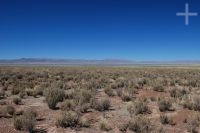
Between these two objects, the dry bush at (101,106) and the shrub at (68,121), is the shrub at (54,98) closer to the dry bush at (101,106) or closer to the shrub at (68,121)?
the dry bush at (101,106)

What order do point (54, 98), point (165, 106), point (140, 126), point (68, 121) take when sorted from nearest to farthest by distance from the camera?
1. point (140, 126)
2. point (68, 121)
3. point (165, 106)
4. point (54, 98)

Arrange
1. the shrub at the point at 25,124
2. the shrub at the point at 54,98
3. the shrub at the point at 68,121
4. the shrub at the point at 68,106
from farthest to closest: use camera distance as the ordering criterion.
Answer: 1. the shrub at the point at 54,98
2. the shrub at the point at 68,106
3. the shrub at the point at 68,121
4. the shrub at the point at 25,124

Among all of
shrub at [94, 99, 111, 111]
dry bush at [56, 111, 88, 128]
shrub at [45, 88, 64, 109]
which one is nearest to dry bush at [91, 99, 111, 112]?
shrub at [94, 99, 111, 111]

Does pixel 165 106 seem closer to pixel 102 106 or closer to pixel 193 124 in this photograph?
pixel 102 106

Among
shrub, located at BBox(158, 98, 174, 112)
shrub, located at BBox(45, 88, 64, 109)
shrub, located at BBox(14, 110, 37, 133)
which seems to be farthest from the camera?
shrub, located at BBox(45, 88, 64, 109)

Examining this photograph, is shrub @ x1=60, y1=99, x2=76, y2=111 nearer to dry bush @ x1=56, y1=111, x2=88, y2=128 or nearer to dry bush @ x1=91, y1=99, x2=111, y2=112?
dry bush @ x1=91, y1=99, x2=111, y2=112

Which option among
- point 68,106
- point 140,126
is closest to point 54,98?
point 68,106

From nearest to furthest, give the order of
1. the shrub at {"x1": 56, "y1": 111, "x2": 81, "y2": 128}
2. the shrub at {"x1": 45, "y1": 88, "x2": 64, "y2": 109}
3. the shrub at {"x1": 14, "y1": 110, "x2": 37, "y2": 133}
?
the shrub at {"x1": 14, "y1": 110, "x2": 37, "y2": 133} → the shrub at {"x1": 56, "y1": 111, "x2": 81, "y2": 128} → the shrub at {"x1": 45, "y1": 88, "x2": 64, "y2": 109}

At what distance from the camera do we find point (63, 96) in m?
18.0

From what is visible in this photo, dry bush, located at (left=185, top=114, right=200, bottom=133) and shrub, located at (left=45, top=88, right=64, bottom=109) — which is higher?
shrub, located at (left=45, top=88, right=64, bottom=109)

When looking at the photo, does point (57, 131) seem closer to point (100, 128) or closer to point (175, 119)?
point (100, 128)

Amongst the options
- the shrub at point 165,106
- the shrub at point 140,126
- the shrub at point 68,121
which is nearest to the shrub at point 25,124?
the shrub at point 68,121

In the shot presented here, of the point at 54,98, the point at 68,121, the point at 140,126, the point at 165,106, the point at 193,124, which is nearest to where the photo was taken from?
the point at 140,126

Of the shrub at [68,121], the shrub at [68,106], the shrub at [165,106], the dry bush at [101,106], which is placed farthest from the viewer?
the dry bush at [101,106]
